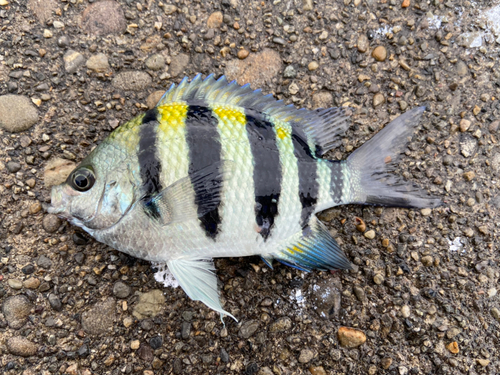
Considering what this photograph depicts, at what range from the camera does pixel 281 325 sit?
1.78 metres

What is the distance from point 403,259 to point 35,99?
223cm

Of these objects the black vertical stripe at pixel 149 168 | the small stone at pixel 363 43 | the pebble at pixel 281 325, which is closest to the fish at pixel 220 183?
the black vertical stripe at pixel 149 168

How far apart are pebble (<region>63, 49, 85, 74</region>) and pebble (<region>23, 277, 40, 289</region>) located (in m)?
1.15

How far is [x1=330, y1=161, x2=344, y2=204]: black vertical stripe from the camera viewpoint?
5.54 feet

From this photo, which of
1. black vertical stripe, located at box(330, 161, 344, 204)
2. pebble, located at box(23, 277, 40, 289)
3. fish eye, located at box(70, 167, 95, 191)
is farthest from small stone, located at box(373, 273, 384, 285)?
pebble, located at box(23, 277, 40, 289)

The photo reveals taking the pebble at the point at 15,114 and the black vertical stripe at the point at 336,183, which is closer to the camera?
the black vertical stripe at the point at 336,183

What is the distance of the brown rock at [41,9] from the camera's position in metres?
1.91

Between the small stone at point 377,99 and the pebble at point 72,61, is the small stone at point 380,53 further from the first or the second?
the pebble at point 72,61

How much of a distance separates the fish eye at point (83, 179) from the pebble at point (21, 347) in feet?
2.86

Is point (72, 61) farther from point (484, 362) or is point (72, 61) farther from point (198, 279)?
point (484, 362)

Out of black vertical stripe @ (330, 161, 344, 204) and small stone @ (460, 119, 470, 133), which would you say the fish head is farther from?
small stone @ (460, 119, 470, 133)

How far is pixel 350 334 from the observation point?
1770 millimetres

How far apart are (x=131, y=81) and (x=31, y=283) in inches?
47.7

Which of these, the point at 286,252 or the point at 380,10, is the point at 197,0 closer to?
the point at 380,10
